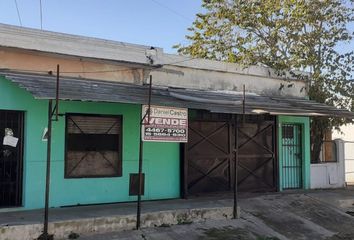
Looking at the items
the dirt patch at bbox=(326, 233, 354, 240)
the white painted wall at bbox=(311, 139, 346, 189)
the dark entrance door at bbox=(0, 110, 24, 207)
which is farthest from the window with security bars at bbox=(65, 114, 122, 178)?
the white painted wall at bbox=(311, 139, 346, 189)

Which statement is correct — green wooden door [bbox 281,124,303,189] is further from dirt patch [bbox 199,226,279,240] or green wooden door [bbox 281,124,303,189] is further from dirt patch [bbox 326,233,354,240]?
dirt patch [bbox 199,226,279,240]

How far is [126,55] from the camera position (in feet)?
37.4

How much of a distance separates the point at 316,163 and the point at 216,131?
472 cm

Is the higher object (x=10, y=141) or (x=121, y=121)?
(x=121, y=121)

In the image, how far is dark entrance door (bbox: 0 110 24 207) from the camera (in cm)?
959

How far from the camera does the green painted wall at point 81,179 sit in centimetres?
967

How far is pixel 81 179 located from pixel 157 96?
2547 millimetres

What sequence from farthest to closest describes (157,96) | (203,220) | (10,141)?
(157,96)
(203,220)
(10,141)

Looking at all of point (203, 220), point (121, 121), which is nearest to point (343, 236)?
point (203, 220)

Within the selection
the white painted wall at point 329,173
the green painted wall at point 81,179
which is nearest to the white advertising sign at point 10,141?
the green painted wall at point 81,179

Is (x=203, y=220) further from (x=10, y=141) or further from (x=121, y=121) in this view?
(x=10, y=141)

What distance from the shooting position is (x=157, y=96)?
Result: 10359 millimetres

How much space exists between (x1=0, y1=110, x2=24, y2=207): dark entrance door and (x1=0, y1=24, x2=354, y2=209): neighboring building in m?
0.02

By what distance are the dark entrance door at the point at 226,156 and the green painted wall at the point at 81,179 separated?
60 cm
